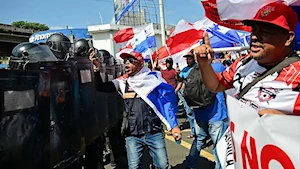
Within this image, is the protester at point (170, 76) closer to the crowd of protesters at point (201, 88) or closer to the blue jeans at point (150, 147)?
the crowd of protesters at point (201, 88)

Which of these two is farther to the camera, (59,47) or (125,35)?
(125,35)

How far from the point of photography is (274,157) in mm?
1754

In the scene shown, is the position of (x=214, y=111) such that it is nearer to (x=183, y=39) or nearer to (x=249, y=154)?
(x=183, y=39)

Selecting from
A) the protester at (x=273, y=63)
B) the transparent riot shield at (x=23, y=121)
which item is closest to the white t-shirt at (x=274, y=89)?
the protester at (x=273, y=63)

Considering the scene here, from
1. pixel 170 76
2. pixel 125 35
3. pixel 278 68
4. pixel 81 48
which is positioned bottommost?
pixel 170 76

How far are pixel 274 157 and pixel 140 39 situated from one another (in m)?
7.22

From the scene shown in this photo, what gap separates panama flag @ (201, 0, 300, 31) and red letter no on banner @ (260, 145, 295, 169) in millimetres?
853

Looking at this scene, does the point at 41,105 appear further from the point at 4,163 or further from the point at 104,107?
the point at 104,107

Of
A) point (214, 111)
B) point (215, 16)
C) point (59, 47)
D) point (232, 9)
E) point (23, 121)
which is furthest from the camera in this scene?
point (59, 47)

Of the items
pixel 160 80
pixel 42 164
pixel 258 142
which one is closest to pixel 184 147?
pixel 160 80

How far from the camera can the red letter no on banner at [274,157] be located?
5.38 feet

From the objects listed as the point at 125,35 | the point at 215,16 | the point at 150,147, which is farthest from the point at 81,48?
the point at 215,16

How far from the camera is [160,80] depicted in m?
4.50

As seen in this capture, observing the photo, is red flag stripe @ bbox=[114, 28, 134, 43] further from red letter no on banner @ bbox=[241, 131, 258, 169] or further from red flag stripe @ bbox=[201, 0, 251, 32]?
red letter no on banner @ bbox=[241, 131, 258, 169]
